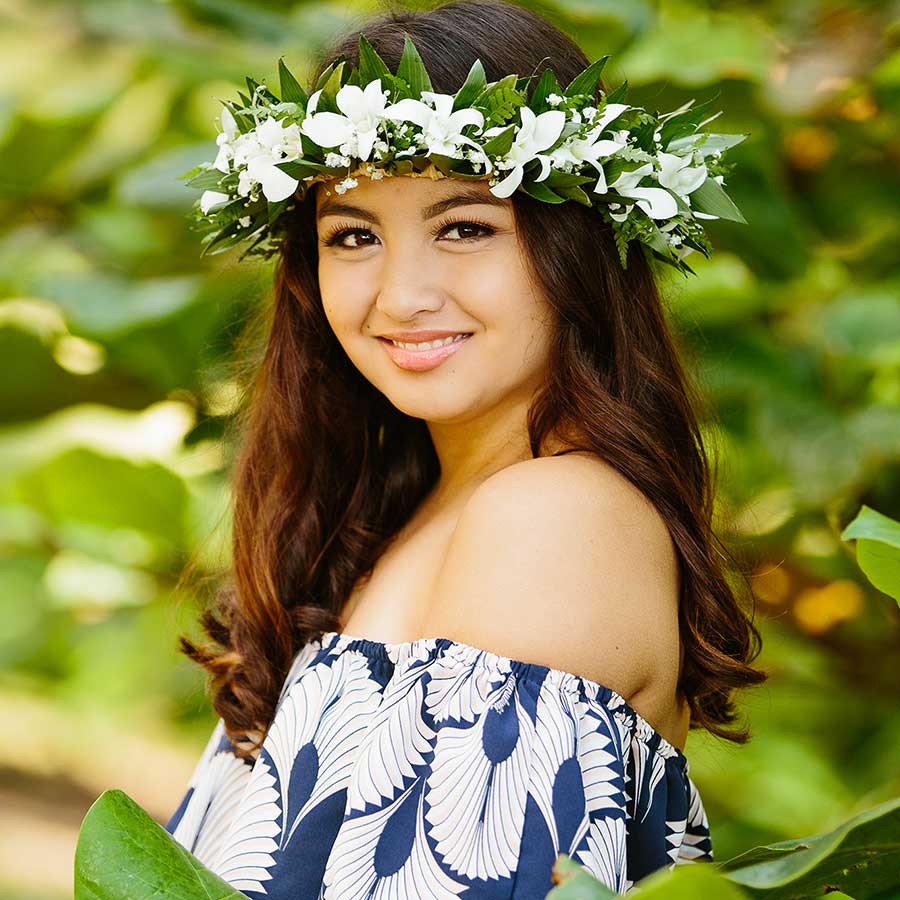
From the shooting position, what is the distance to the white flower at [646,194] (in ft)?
3.96

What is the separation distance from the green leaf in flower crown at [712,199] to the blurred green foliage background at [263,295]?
0.27m

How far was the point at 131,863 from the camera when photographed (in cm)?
88

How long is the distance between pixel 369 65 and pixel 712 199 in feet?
1.13

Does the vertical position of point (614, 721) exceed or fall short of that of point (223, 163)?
it falls short

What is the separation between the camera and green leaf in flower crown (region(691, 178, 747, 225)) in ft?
4.17

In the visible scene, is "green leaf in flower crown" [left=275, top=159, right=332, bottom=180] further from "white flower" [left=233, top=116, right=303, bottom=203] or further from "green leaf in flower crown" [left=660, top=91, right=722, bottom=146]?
"green leaf in flower crown" [left=660, top=91, right=722, bottom=146]

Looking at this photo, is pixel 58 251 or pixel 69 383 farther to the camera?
pixel 58 251

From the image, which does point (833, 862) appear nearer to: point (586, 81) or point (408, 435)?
point (586, 81)

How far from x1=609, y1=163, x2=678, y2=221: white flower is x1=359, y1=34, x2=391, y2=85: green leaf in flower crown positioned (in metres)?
0.23

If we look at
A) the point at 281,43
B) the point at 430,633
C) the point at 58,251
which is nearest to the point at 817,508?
the point at 430,633

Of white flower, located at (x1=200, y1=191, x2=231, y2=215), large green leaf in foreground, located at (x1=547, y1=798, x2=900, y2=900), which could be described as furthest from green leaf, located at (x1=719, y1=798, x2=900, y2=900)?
white flower, located at (x1=200, y1=191, x2=231, y2=215)

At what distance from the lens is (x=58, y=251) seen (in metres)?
2.15

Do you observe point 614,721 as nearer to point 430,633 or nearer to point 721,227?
point 430,633

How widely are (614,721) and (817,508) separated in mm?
670
